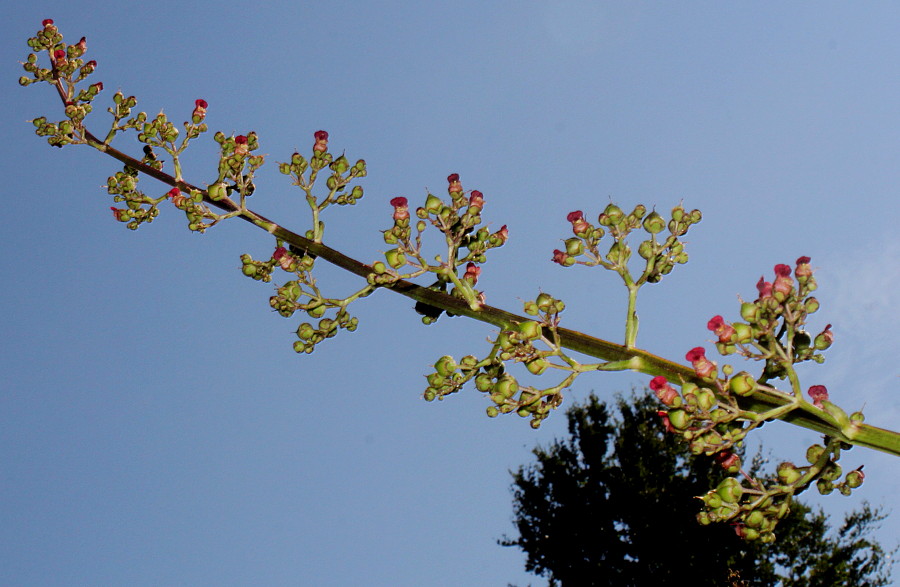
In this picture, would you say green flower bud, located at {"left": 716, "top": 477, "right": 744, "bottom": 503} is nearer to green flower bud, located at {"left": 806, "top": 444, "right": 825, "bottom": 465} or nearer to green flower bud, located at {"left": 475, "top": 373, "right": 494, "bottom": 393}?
green flower bud, located at {"left": 806, "top": 444, "right": 825, "bottom": 465}

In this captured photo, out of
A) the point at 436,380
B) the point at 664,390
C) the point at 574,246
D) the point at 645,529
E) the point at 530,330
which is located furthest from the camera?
the point at 645,529

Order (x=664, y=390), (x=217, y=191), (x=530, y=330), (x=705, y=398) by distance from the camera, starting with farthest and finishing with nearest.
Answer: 1. (x=217, y=191)
2. (x=530, y=330)
3. (x=664, y=390)
4. (x=705, y=398)

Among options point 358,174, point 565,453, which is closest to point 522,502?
point 565,453

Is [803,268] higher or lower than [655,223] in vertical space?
lower

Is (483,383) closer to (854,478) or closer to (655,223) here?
(655,223)

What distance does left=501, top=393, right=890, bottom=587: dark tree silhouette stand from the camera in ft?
53.9

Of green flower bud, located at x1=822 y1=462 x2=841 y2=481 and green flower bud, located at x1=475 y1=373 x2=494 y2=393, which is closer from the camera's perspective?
green flower bud, located at x1=822 y1=462 x2=841 y2=481

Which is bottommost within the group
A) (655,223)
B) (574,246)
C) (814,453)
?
(814,453)

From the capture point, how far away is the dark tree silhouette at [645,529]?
53.9 feet

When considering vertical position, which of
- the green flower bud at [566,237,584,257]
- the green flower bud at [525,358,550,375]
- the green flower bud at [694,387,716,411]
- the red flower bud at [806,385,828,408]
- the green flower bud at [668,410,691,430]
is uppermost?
the green flower bud at [566,237,584,257]

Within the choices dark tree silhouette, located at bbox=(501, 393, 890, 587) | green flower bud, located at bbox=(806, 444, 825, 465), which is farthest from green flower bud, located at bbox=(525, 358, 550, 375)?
dark tree silhouette, located at bbox=(501, 393, 890, 587)

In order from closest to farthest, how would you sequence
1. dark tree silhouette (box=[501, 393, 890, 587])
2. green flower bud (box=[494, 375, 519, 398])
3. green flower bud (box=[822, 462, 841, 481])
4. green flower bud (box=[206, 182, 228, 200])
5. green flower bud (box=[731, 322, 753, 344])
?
green flower bud (box=[731, 322, 753, 344]) < green flower bud (box=[822, 462, 841, 481]) < green flower bud (box=[494, 375, 519, 398]) < green flower bud (box=[206, 182, 228, 200]) < dark tree silhouette (box=[501, 393, 890, 587])

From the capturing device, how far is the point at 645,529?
17.0 metres

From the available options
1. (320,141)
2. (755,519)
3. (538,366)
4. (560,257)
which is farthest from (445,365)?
(320,141)
